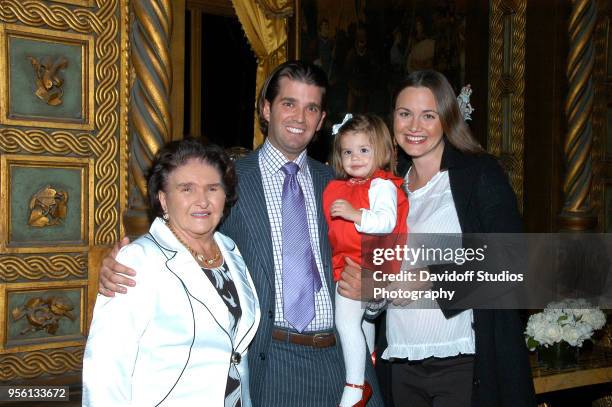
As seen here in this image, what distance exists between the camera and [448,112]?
2.45 m

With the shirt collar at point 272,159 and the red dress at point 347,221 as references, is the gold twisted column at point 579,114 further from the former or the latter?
the shirt collar at point 272,159

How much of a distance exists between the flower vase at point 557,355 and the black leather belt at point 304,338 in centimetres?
249

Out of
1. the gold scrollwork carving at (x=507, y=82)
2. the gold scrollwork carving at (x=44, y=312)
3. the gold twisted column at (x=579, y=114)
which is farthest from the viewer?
the gold scrollwork carving at (x=507, y=82)

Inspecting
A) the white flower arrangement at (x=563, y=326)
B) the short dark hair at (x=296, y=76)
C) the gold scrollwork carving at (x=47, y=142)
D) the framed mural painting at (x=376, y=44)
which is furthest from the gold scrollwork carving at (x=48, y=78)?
the white flower arrangement at (x=563, y=326)

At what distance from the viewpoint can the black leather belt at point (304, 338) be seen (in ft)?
7.89

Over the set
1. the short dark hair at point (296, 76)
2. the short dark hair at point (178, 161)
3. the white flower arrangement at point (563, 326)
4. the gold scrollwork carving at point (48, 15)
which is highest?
the gold scrollwork carving at point (48, 15)

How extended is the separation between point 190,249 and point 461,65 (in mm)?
5391

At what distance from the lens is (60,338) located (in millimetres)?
4215

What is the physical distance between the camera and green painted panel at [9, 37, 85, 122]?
4.07 meters

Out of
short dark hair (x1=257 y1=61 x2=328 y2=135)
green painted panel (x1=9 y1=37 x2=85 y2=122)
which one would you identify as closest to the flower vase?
short dark hair (x1=257 y1=61 x2=328 y2=135)

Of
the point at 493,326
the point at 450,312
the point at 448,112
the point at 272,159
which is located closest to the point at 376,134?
the point at 448,112

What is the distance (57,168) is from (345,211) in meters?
2.54

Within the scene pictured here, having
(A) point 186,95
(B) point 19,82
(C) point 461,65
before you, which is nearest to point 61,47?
(B) point 19,82

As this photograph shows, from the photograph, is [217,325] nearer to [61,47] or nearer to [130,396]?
[130,396]
